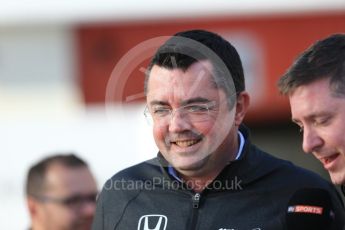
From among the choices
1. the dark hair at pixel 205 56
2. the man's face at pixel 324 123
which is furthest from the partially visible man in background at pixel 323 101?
the dark hair at pixel 205 56

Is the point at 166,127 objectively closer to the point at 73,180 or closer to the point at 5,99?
the point at 73,180

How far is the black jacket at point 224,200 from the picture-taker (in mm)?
3201

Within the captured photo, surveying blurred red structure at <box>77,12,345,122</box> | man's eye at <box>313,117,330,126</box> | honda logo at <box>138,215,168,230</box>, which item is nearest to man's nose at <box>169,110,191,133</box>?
honda logo at <box>138,215,168,230</box>

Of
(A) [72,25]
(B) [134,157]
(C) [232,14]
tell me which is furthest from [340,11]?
(B) [134,157]

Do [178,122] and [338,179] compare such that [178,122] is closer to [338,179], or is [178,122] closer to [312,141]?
[312,141]

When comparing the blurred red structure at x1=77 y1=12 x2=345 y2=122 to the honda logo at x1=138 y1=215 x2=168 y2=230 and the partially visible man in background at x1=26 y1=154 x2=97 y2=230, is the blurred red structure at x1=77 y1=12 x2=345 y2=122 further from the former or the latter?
the honda logo at x1=138 y1=215 x2=168 y2=230

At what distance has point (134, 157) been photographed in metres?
6.06

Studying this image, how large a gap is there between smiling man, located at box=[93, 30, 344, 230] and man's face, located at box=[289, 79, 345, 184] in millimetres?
267

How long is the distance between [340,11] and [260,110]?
4.77ft

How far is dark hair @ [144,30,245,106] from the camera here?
10.7ft

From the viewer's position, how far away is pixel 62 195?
4746 mm

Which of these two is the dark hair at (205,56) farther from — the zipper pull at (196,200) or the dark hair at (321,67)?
the zipper pull at (196,200)

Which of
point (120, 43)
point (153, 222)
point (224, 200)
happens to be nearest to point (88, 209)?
point (153, 222)

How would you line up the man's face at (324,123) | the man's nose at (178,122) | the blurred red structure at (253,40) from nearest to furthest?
1. the man's face at (324,123)
2. the man's nose at (178,122)
3. the blurred red structure at (253,40)
